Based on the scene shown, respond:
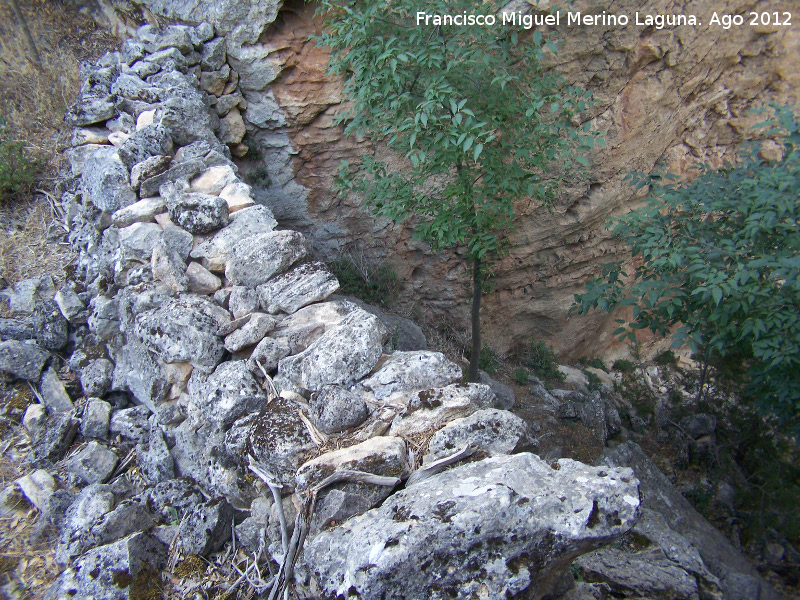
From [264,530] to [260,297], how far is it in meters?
1.35

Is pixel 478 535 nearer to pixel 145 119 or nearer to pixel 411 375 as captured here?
pixel 411 375

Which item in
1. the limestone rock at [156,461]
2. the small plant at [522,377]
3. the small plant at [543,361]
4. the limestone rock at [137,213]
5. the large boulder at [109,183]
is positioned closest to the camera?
the limestone rock at [156,461]

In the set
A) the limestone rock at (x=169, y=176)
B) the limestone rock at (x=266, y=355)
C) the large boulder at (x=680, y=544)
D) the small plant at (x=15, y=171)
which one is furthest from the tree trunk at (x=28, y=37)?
the large boulder at (x=680, y=544)

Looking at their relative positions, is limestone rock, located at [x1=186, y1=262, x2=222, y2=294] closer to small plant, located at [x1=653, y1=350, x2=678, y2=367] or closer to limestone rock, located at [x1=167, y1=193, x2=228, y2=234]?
limestone rock, located at [x1=167, y1=193, x2=228, y2=234]

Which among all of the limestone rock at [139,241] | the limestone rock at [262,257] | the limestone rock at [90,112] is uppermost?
the limestone rock at [90,112]

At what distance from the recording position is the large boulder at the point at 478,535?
160 centimetres

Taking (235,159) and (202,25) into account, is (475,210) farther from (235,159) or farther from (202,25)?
(202,25)

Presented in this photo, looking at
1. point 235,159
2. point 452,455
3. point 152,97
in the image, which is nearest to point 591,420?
point 452,455

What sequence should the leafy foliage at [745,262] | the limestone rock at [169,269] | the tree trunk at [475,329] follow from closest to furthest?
the leafy foliage at [745,262] < the limestone rock at [169,269] < the tree trunk at [475,329]

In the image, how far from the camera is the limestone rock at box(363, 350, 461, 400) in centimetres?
249

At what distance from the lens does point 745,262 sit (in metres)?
2.89

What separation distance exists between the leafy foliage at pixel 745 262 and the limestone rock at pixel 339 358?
1.56 meters

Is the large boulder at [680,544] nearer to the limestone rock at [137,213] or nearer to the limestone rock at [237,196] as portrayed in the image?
the limestone rock at [237,196]

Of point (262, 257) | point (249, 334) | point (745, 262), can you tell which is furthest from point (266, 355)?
point (745, 262)
